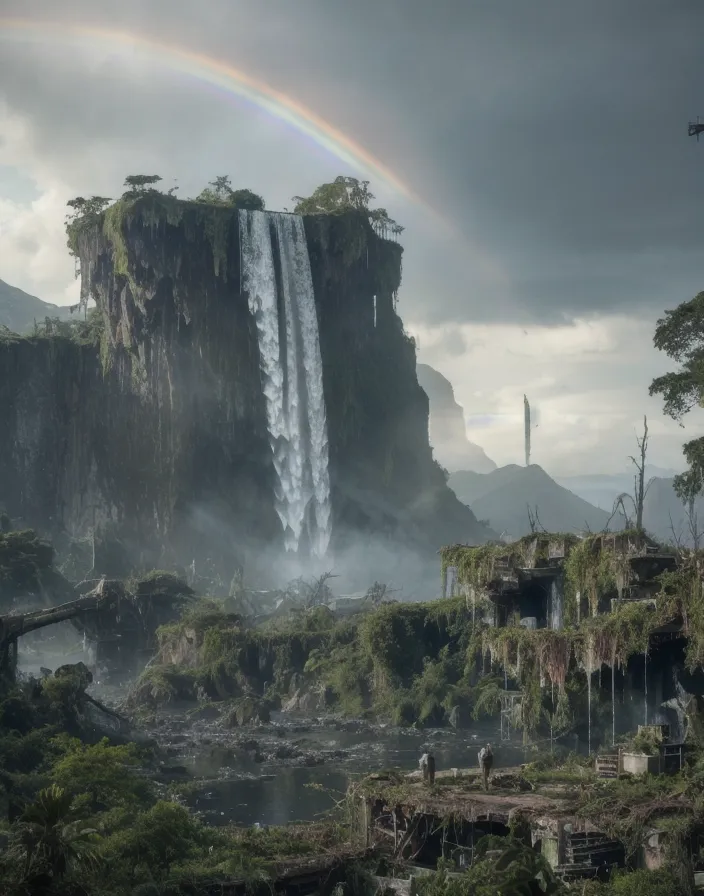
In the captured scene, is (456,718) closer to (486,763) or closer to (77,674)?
(77,674)

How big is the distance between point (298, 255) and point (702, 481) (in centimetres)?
8556

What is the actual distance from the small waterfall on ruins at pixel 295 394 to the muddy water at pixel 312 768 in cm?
5781

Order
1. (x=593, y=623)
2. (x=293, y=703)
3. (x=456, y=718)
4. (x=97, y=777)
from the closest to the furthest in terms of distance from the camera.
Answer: (x=97, y=777), (x=593, y=623), (x=456, y=718), (x=293, y=703)

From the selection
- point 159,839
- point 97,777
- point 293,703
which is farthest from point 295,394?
point 159,839

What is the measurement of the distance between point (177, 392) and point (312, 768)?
239ft

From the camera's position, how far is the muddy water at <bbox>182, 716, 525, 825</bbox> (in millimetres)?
46562

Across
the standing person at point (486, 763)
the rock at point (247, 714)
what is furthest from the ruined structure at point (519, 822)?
the rock at point (247, 714)

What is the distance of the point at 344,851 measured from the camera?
1176 inches

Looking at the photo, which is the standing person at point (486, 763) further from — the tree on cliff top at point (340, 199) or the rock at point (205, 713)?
the tree on cliff top at point (340, 199)

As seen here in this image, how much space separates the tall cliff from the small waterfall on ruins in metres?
A: 0.23

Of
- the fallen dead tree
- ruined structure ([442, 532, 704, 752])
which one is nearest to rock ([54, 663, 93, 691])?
the fallen dead tree

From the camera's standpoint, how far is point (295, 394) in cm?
12794

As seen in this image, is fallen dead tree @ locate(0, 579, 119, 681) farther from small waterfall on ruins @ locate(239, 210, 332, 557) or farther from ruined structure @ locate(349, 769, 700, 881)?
small waterfall on ruins @ locate(239, 210, 332, 557)

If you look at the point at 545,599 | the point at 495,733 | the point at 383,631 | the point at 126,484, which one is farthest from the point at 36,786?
the point at 126,484
